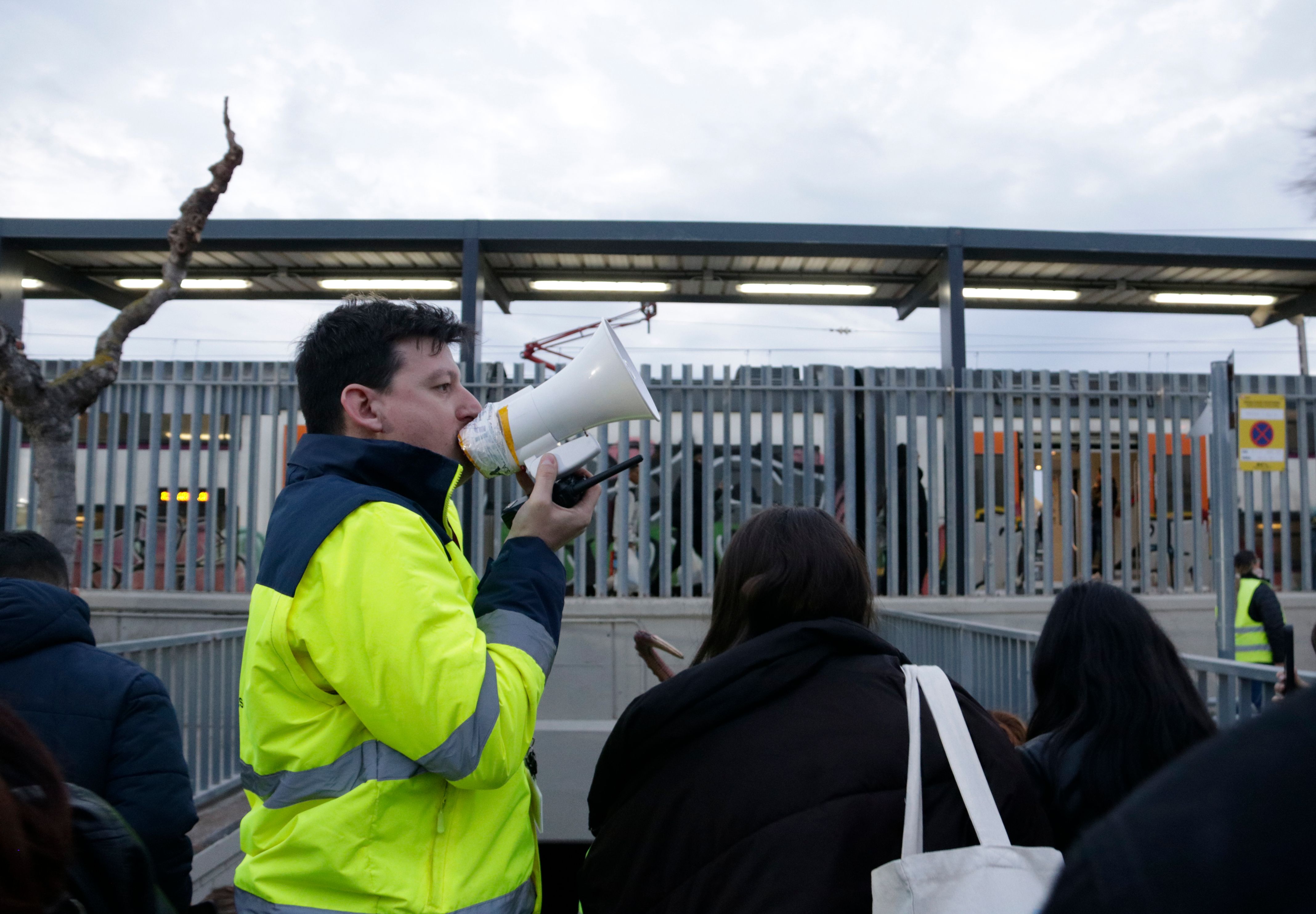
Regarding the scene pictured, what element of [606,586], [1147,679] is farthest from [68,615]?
[606,586]

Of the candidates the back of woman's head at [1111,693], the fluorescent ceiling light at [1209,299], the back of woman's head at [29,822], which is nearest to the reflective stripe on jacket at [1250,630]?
the fluorescent ceiling light at [1209,299]


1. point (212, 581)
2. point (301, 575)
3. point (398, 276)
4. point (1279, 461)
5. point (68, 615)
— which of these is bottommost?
point (212, 581)

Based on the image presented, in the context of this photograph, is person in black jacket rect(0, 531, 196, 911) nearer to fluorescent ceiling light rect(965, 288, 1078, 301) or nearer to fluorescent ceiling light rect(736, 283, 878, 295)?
fluorescent ceiling light rect(736, 283, 878, 295)

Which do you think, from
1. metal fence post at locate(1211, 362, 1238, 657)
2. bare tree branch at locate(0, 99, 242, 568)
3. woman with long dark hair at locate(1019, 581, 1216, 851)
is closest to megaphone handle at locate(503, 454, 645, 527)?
woman with long dark hair at locate(1019, 581, 1216, 851)

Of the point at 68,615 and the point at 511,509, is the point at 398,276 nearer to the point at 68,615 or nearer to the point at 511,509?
the point at 68,615

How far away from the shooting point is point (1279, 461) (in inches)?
269

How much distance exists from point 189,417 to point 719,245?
532cm

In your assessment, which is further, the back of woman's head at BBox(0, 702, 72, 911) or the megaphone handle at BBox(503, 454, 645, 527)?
the megaphone handle at BBox(503, 454, 645, 527)

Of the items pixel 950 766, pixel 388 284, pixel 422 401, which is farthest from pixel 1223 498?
pixel 388 284

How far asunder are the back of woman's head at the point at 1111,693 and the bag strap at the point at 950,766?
0.82 meters

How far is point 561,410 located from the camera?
1873 millimetres

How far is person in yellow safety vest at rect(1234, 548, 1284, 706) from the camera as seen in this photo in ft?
22.4

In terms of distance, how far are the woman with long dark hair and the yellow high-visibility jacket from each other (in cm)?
129

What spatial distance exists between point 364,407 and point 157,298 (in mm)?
4689
